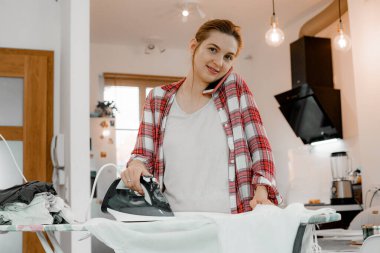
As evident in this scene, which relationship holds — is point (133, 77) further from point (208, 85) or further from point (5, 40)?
point (208, 85)

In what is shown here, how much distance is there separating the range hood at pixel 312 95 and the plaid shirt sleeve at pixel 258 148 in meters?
3.92

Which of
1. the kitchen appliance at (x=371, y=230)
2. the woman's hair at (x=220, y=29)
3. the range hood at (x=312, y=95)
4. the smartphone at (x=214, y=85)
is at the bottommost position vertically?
the kitchen appliance at (x=371, y=230)

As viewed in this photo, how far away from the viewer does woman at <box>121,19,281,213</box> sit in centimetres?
169

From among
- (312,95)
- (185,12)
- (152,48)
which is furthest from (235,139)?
(152,48)

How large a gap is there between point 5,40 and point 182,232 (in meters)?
3.46

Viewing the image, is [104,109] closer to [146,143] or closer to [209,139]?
[146,143]

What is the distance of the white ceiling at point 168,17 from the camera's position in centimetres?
608

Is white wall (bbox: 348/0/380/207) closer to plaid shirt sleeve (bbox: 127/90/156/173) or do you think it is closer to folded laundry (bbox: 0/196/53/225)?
plaid shirt sleeve (bbox: 127/90/156/173)

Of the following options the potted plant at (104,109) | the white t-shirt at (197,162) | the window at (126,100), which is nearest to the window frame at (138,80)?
the window at (126,100)

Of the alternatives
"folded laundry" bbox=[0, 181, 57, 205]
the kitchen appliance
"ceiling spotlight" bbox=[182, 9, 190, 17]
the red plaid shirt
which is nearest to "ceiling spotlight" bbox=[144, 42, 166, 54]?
"ceiling spotlight" bbox=[182, 9, 190, 17]

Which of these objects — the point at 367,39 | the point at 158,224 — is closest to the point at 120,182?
the point at 158,224

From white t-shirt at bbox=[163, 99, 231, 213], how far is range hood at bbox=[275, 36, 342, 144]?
3.97m

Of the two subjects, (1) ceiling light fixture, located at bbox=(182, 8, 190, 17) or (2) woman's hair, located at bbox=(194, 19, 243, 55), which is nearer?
(2) woman's hair, located at bbox=(194, 19, 243, 55)

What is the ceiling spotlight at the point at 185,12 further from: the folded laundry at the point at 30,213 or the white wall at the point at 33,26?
the folded laundry at the point at 30,213
